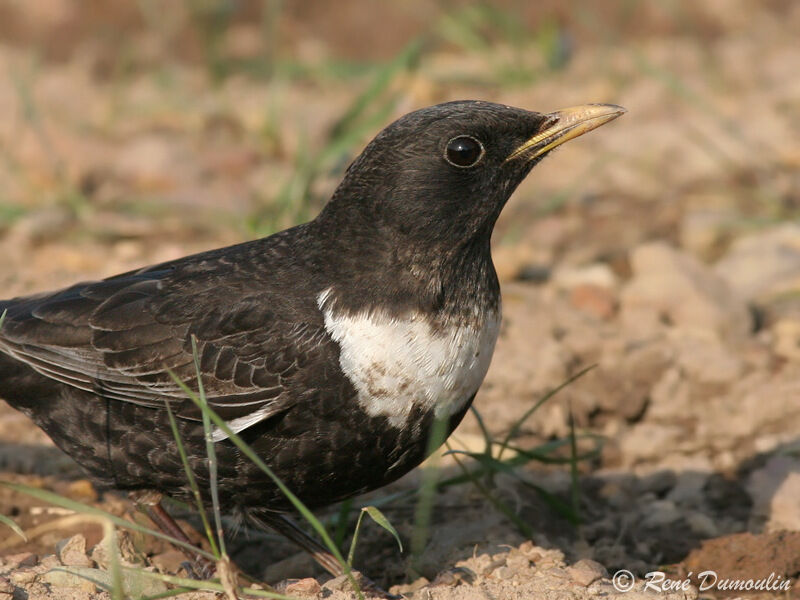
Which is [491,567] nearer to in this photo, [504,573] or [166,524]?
[504,573]

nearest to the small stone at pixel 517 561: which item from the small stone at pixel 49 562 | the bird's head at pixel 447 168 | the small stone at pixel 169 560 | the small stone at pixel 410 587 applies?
the small stone at pixel 410 587

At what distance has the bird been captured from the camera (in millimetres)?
3969

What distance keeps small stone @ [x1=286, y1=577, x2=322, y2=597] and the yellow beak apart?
1.58 metres

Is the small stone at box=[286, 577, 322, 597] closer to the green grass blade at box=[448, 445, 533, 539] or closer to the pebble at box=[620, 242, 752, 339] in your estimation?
the green grass blade at box=[448, 445, 533, 539]

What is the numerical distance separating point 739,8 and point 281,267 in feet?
26.9

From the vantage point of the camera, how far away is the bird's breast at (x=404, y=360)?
3934 mm

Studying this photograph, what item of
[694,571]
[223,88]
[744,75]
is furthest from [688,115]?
[694,571]

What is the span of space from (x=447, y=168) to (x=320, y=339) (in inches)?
28.9

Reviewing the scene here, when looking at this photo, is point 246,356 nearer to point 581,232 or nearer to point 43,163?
point 581,232

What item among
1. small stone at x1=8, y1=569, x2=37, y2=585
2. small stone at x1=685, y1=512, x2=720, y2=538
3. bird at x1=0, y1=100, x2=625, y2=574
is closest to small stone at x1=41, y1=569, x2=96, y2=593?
small stone at x1=8, y1=569, x2=37, y2=585

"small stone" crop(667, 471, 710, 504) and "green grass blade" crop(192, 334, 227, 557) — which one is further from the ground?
"green grass blade" crop(192, 334, 227, 557)

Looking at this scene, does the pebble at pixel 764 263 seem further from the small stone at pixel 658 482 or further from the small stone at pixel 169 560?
the small stone at pixel 169 560

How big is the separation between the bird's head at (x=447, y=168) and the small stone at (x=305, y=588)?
1.18 metres

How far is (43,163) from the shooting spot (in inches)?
309
